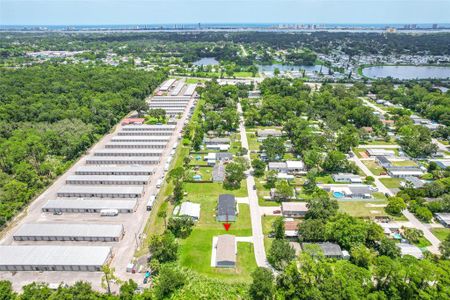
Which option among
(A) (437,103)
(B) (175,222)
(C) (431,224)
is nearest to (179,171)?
(B) (175,222)

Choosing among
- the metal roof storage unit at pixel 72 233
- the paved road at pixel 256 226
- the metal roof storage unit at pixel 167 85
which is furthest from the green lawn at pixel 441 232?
the metal roof storage unit at pixel 167 85

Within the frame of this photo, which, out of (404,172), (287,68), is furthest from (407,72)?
(404,172)

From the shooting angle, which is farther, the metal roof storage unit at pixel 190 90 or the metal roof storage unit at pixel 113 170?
the metal roof storage unit at pixel 190 90

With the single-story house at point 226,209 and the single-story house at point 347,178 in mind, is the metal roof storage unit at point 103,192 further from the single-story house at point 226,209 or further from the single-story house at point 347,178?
the single-story house at point 347,178

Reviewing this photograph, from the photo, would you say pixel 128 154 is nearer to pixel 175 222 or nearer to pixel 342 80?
pixel 175 222

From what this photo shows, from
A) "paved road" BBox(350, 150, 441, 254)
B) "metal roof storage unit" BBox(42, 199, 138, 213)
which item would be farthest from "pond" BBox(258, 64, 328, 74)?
"metal roof storage unit" BBox(42, 199, 138, 213)
